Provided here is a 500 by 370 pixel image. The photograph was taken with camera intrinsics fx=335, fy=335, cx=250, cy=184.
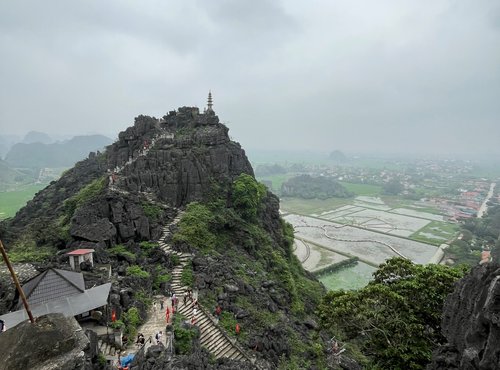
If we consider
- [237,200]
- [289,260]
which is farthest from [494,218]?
[237,200]

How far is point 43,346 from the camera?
6875mm

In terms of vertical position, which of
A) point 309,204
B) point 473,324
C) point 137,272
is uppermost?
point 473,324

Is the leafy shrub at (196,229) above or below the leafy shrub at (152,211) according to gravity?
below

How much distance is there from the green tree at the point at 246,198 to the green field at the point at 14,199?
7478 cm

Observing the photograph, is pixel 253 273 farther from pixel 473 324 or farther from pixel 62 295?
pixel 473 324

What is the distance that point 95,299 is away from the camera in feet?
56.5

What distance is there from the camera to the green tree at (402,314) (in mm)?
15125

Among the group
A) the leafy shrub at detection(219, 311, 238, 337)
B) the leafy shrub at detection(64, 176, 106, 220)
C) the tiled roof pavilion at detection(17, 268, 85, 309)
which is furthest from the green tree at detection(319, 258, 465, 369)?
the leafy shrub at detection(64, 176, 106, 220)

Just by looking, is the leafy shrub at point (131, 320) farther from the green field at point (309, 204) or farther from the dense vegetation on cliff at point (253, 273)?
the green field at point (309, 204)

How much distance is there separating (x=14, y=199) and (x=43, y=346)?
444 ft

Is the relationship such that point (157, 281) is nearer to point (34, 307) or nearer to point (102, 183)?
point (34, 307)

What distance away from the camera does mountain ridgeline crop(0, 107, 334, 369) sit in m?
22.2

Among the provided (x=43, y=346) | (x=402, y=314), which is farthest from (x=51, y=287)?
(x=402, y=314)

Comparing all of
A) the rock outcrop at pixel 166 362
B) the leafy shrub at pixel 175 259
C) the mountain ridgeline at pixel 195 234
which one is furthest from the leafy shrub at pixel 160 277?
the rock outcrop at pixel 166 362
